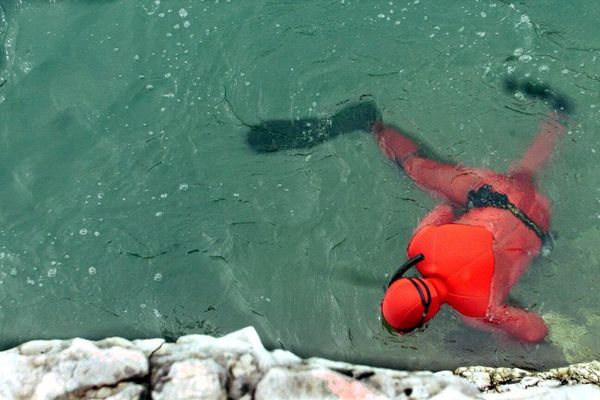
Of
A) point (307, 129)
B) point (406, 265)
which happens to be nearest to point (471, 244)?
point (406, 265)

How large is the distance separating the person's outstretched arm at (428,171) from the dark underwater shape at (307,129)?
0.62ft

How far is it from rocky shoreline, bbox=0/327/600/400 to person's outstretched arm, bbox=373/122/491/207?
5.93ft

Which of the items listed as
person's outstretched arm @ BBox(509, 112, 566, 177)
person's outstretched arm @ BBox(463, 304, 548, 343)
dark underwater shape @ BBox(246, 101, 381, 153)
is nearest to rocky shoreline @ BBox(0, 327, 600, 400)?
person's outstretched arm @ BBox(463, 304, 548, 343)

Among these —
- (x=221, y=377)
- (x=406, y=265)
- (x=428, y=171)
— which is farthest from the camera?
(x=428, y=171)

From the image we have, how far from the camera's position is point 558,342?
231 inches

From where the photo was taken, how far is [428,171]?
660cm

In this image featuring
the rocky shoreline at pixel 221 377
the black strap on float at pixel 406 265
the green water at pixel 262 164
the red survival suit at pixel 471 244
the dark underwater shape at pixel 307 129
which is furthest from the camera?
the dark underwater shape at pixel 307 129

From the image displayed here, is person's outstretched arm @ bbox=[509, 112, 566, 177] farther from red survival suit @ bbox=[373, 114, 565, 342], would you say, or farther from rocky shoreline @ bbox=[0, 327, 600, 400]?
rocky shoreline @ bbox=[0, 327, 600, 400]

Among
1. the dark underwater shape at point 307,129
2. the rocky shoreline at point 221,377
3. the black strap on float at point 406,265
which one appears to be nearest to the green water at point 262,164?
the dark underwater shape at point 307,129

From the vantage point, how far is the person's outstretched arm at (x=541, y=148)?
21.7ft

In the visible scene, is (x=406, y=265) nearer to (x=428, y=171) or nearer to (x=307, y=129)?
(x=428, y=171)

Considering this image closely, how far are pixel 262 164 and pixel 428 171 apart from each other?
165 centimetres

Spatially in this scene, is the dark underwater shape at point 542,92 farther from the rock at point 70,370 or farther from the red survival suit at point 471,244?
the rock at point 70,370

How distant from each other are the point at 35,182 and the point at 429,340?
13.4 ft
